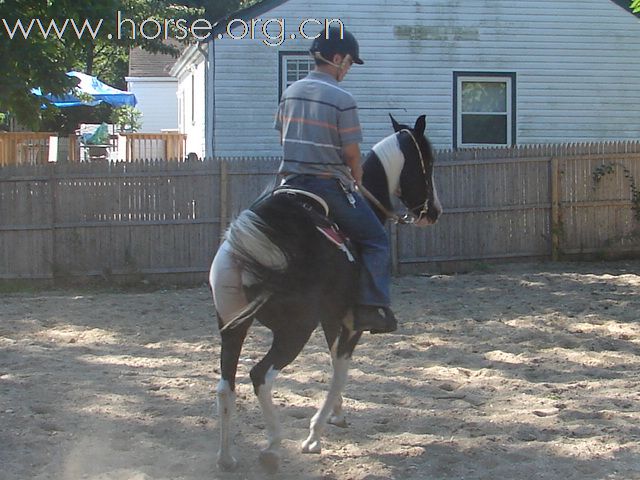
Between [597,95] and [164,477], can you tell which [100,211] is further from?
[597,95]

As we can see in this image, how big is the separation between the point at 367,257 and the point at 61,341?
4986mm

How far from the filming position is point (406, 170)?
5.81 metres

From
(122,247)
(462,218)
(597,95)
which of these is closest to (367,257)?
(122,247)

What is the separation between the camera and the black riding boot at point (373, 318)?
5.20 m

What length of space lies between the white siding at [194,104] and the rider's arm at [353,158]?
14.9 m

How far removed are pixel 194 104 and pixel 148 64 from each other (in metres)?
21.2

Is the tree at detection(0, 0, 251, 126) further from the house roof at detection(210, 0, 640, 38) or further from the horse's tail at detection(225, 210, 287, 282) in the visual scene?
the horse's tail at detection(225, 210, 287, 282)

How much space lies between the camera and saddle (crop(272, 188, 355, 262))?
16.5 ft

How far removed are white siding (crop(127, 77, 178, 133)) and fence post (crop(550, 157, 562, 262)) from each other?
92.0 ft

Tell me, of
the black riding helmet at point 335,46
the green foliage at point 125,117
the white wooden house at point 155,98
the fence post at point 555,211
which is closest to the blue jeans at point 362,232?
the black riding helmet at point 335,46

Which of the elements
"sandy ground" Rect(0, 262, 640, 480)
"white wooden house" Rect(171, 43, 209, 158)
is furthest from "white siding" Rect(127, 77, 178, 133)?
"sandy ground" Rect(0, 262, 640, 480)

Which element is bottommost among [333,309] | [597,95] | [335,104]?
[333,309]

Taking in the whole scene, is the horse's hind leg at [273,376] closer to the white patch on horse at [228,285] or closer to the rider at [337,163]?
the white patch on horse at [228,285]

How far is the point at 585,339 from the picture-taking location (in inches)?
352
